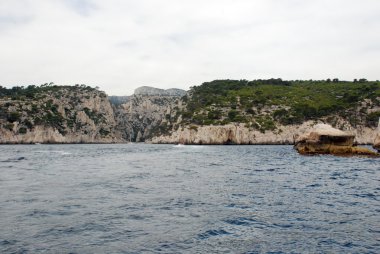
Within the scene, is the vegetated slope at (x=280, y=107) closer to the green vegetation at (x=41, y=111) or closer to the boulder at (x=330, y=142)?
the green vegetation at (x=41, y=111)

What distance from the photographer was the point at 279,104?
137 metres

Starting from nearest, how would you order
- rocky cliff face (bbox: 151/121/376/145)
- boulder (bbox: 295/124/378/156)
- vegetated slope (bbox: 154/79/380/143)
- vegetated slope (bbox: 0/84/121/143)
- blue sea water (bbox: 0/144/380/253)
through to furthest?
blue sea water (bbox: 0/144/380/253) → boulder (bbox: 295/124/378/156) → vegetated slope (bbox: 154/79/380/143) → rocky cliff face (bbox: 151/121/376/145) → vegetated slope (bbox: 0/84/121/143)

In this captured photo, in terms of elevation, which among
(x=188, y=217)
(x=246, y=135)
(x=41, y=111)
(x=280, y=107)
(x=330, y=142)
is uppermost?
(x=280, y=107)

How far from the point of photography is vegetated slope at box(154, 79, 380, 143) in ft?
393

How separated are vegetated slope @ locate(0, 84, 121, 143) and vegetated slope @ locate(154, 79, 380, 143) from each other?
46.2m

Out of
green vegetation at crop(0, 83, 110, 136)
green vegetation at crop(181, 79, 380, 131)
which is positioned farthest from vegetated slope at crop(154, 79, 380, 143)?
green vegetation at crop(0, 83, 110, 136)

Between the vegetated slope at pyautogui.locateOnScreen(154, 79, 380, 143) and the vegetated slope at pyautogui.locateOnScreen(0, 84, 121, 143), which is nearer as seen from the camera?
the vegetated slope at pyautogui.locateOnScreen(154, 79, 380, 143)

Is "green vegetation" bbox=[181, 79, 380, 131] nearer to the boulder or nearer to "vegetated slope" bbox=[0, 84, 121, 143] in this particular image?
"vegetated slope" bbox=[0, 84, 121, 143]

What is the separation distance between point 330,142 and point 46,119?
137 metres

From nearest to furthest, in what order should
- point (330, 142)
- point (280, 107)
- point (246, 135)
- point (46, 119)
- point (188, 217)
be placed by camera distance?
point (188, 217), point (330, 142), point (246, 135), point (280, 107), point (46, 119)

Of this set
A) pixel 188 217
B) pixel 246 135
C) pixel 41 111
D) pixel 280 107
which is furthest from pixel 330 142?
pixel 41 111

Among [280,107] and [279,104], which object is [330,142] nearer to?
[280,107]

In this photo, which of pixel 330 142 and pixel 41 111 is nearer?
pixel 330 142

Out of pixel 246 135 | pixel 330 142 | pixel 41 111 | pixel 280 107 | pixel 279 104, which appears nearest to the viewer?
pixel 330 142
